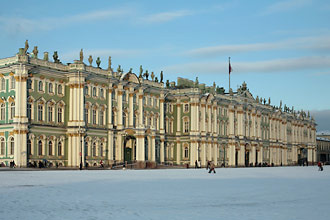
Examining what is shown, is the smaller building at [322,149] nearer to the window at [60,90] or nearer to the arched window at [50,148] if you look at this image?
the window at [60,90]

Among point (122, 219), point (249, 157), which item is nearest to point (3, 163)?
point (122, 219)

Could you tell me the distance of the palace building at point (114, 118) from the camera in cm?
6294

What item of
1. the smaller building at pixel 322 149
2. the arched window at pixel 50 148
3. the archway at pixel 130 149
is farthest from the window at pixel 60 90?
the smaller building at pixel 322 149

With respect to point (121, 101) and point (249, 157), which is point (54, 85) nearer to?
point (121, 101)

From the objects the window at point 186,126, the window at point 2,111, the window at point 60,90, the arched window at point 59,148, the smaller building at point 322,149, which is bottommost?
the smaller building at point 322,149

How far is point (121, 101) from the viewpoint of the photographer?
3051 inches

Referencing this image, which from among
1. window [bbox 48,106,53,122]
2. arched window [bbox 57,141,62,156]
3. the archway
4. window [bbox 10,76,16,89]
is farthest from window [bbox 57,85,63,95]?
the archway

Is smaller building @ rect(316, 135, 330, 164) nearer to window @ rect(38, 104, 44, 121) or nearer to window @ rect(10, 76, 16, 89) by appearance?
window @ rect(38, 104, 44, 121)

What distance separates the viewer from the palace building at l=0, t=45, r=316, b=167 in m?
62.9

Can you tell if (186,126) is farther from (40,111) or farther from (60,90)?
(40,111)

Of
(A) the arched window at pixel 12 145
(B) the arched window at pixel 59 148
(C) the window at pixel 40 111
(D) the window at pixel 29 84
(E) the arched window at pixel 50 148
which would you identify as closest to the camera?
(A) the arched window at pixel 12 145

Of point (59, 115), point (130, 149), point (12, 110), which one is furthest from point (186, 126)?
point (12, 110)

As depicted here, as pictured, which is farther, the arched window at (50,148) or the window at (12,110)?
the arched window at (50,148)

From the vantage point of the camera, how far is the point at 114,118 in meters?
77.1
